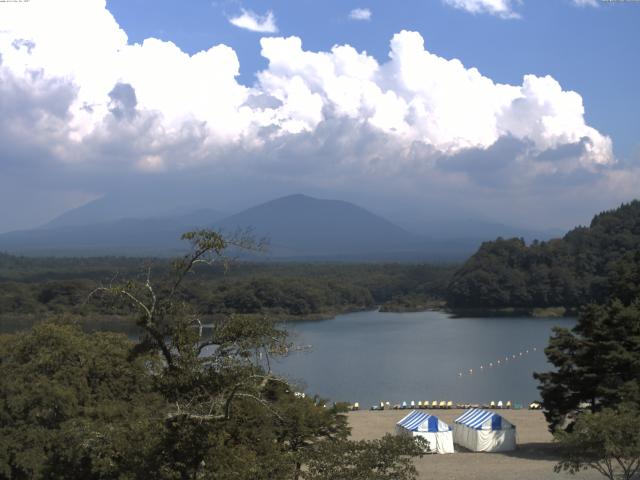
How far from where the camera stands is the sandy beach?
1459cm

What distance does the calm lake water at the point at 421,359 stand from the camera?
3016 centimetres

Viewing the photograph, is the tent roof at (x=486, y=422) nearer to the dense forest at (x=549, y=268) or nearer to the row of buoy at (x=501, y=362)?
the row of buoy at (x=501, y=362)

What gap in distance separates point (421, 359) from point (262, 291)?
2667 cm

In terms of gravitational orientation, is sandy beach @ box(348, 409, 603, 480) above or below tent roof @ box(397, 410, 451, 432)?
below

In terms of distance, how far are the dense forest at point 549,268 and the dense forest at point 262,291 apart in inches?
222

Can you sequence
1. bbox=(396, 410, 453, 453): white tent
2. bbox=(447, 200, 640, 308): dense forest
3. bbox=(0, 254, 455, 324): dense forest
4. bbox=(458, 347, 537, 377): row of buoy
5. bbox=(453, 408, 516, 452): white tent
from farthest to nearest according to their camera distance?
bbox=(447, 200, 640, 308): dense forest
bbox=(0, 254, 455, 324): dense forest
bbox=(458, 347, 537, 377): row of buoy
bbox=(396, 410, 453, 453): white tent
bbox=(453, 408, 516, 452): white tent

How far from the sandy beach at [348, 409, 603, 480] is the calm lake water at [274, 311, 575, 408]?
2.94m

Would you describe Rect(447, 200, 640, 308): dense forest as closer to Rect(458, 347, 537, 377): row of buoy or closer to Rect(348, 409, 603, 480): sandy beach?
Rect(458, 347, 537, 377): row of buoy

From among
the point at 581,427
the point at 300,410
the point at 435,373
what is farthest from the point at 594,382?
the point at 435,373

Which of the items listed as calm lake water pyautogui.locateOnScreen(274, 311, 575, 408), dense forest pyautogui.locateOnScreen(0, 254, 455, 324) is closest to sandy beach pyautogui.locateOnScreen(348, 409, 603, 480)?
calm lake water pyautogui.locateOnScreen(274, 311, 575, 408)

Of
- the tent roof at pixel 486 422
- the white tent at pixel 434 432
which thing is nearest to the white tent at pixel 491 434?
the tent roof at pixel 486 422

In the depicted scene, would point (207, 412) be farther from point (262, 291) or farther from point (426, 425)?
point (262, 291)

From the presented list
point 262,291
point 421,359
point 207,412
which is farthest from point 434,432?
point 262,291

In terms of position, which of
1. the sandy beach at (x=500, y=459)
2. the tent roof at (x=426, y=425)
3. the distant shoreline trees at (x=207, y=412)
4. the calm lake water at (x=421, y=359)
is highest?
the distant shoreline trees at (x=207, y=412)
